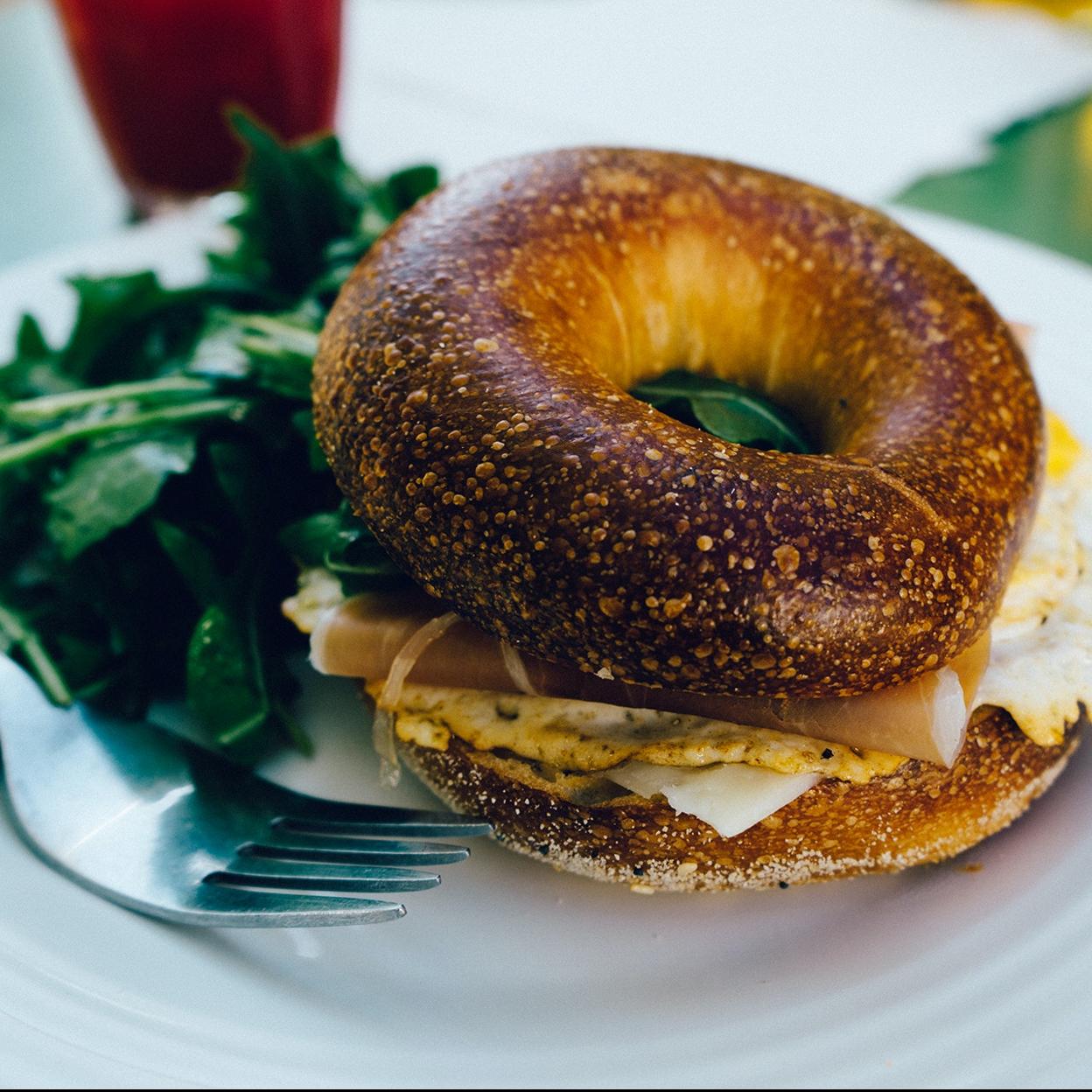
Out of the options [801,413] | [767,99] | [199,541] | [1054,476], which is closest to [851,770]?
[801,413]

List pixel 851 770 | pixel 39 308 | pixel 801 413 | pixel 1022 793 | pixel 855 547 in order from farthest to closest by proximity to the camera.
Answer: pixel 39 308 < pixel 801 413 < pixel 1022 793 < pixel 851 770 < pixel 855 547

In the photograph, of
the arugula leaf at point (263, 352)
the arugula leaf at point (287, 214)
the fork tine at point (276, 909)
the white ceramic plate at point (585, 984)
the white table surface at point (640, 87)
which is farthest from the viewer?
the white table surface at point (640, 87)

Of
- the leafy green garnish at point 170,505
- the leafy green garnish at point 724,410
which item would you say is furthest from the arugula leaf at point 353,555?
the leafy green garnish at point 724,410

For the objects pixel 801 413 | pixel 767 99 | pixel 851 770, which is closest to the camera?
pixel 851 770

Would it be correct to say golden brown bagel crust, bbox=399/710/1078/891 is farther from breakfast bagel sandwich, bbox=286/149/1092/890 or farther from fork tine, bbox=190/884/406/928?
fork tine, bbox=190/884/406/928

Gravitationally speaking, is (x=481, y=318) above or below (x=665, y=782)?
above

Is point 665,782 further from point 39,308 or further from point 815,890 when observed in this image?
point 39,308

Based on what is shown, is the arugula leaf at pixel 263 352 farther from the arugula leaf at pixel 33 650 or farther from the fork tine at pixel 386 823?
the fork tine at pixel 386 823

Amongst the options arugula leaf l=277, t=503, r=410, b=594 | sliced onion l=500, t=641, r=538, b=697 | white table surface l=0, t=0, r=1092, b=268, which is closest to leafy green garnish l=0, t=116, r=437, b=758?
arugula leaf l=277, t=503, r=410, b=594
